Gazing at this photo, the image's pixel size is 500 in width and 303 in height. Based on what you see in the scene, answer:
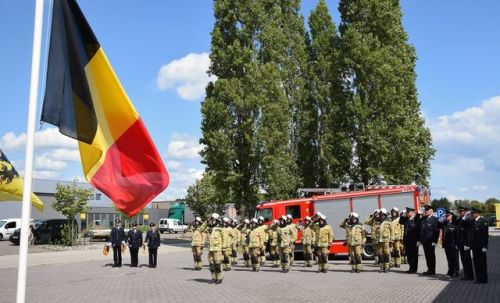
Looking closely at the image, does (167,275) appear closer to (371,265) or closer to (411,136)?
(371,265)

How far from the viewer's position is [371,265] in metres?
19.8

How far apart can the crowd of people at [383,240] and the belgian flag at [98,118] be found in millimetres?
9059

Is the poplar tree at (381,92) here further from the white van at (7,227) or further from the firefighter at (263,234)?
the white van at (7,227)

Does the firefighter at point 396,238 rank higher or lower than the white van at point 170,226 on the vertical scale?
lower

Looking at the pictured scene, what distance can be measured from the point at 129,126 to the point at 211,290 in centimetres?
813

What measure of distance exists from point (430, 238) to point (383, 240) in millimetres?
1793

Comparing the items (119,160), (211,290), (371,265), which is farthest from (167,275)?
(119,160)

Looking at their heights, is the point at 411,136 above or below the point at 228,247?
above

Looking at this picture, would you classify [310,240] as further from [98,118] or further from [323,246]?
[98,118]

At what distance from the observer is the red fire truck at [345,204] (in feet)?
75.4

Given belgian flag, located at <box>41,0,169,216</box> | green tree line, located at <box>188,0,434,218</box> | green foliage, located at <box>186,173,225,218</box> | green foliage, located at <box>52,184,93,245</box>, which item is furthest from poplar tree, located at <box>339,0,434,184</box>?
belgian flag, located at <box>41,0,169,216</box>

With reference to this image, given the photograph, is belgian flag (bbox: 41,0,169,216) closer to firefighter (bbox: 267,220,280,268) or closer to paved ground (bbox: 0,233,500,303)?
paved ground (bbox: 0,233,500,303)

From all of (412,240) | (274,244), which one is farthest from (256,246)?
(412,240)

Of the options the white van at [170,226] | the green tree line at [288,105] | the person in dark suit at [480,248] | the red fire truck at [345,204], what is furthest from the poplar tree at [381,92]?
the white van at [170,226]
